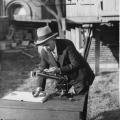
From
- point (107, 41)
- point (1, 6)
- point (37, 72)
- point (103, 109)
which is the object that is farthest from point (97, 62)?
point (1, 6)

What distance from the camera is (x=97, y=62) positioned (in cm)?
1012

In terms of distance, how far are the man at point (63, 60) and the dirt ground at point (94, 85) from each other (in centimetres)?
47

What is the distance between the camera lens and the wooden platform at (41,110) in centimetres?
309

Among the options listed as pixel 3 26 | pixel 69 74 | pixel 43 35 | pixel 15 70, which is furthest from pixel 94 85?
pixel 3 26

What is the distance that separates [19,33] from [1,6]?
2.77 meters

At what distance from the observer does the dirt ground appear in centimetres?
561

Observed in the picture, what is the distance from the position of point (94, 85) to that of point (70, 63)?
189 inches

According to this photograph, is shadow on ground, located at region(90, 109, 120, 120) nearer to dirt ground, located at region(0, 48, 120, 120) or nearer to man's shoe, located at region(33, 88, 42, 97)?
dirt ground, located at region(0, 48, 120, 120)

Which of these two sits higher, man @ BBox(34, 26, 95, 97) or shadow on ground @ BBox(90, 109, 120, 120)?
man @ BBox(34, 26, 95, 97)

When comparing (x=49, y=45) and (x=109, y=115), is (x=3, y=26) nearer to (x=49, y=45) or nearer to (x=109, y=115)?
(x=109, y=115)

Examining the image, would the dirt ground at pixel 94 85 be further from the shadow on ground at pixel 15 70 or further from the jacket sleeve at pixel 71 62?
the jacket sleeve at pixel 71 62

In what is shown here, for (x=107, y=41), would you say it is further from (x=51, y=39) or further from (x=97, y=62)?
(x=51, y=39)

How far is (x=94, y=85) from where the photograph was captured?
8273 millimetres

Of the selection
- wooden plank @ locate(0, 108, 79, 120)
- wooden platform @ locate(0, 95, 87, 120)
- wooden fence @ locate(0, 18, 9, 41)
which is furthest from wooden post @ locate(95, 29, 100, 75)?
wooden fence @ locate(0, 18, 9, 41)
